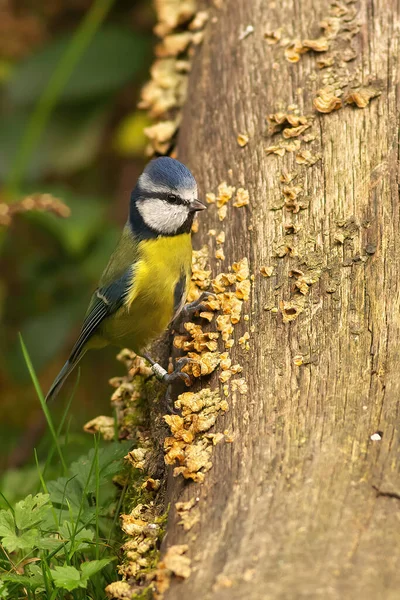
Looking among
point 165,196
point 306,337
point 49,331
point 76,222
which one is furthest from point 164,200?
point 49,331

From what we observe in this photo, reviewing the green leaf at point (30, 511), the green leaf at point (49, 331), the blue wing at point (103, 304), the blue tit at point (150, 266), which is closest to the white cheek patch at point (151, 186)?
the blue tit at point (150, 266)

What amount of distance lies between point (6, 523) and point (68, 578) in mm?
285

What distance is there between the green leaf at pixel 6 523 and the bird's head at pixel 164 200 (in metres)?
1.08

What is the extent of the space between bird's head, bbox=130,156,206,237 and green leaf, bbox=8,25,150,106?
1698 mm

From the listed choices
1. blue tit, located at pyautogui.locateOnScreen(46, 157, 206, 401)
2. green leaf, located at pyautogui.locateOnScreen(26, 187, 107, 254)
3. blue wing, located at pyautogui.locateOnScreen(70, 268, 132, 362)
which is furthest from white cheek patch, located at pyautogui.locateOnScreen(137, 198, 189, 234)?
green leaf, located at pyautogui.locateOnScreen(26, 187, 107, 254)

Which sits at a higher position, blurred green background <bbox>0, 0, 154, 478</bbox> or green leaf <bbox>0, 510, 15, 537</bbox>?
blurred green background <bbox>0, 0, 154, 478</bbox>

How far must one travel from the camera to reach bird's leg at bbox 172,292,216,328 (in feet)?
7.16

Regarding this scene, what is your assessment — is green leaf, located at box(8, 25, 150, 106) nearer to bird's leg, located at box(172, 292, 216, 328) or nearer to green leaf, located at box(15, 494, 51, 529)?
bird's leg, located at box(172, 292, 216, 328)

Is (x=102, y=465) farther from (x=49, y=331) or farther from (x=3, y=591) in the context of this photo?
(x=49, y=331)

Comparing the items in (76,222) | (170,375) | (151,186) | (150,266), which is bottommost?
(170,375)

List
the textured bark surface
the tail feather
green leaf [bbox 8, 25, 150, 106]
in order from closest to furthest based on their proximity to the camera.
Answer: the textured bark surface → the tail feather → green leaf [bbox 8, 25, 150, 106]

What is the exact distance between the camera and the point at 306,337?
6.15 ft

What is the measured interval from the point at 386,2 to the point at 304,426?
1.77 m

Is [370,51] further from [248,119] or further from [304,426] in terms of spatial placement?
[304,426]
